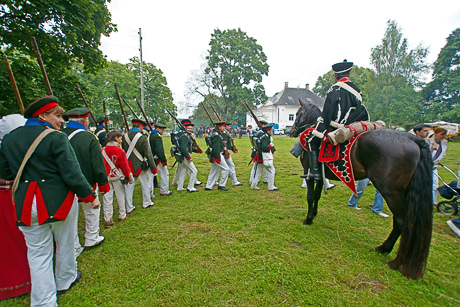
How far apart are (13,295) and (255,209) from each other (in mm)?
4378

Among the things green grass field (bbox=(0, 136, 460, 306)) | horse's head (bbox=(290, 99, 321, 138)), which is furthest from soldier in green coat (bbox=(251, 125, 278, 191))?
green grass field (bbox=(0, 136, 460, 306))

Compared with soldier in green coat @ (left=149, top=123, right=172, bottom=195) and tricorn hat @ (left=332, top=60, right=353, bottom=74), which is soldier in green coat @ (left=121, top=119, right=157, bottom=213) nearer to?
soldier in green coat @ (left=149, top=123, right=172, bottom=195)

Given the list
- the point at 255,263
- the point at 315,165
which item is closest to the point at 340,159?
the point at 315,165

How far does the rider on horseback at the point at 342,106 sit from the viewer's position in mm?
3832

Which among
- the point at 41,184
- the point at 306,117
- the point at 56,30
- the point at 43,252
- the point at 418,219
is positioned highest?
the point at 56,30

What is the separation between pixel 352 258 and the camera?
3430mm

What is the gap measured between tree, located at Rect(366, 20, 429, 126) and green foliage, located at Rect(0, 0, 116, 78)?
39.7m

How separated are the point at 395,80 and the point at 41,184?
45.7 metres

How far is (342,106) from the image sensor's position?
3857 millimetres

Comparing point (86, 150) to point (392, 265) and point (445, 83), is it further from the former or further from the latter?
point (445, 83)

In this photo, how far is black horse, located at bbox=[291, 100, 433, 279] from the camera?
2.92 m

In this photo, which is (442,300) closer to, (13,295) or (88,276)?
(88,276)

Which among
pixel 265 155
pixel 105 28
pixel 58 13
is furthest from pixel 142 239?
pixel 105 28

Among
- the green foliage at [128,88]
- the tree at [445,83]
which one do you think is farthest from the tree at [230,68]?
the tree at [445,83]
